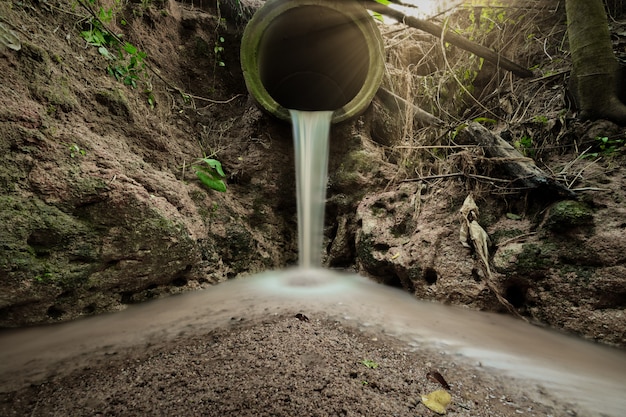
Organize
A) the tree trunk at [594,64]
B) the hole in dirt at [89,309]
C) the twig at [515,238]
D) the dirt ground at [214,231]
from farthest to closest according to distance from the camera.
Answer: the tree trunk at [594,64], the twig at [515,238], the hole in dirt at [89,309], the dirt ground at [214,231]

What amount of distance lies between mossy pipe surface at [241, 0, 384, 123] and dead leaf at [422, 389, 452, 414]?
3127mm

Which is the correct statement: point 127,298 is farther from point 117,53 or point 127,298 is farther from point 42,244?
point 117,53

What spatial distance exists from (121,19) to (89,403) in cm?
345

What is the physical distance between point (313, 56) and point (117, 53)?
3.03m

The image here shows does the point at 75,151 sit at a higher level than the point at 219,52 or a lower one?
lower

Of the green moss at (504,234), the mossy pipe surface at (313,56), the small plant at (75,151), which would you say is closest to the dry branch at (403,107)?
the mossy pipe surface at (313,56)

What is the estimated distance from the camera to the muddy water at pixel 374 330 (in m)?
1.26

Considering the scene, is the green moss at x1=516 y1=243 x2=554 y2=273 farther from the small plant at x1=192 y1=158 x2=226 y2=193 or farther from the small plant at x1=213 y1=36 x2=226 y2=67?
the small plant at x1=213 y1=36 x2=226 y2=67

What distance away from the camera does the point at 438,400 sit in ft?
A: 3.50

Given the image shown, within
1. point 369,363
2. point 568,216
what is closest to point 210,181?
point 369,363

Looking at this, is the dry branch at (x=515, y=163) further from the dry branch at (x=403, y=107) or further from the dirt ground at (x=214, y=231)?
the dry branch at (x=403, y=107)

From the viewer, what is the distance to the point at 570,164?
2.16 m

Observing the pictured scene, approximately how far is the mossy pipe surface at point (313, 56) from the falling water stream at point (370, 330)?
7.58 ft

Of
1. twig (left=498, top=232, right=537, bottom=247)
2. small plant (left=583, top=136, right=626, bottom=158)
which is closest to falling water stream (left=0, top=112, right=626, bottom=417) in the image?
twig (left=498, top=232, right=537, bottom=247)
